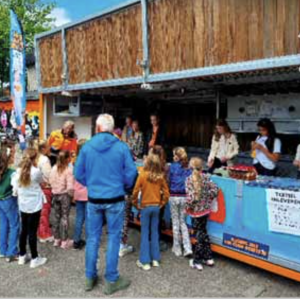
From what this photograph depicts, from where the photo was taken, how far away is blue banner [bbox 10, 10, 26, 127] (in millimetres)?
7938

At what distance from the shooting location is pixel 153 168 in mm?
4297

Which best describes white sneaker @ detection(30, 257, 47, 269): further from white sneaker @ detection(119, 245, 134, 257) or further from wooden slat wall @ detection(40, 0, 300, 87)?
wooden slat wall @ detection(40, 0, 300, 87)

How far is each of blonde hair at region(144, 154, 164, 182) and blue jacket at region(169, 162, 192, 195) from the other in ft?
1.09

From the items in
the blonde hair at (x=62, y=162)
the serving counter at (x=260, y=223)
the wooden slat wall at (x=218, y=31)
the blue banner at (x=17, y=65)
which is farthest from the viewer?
the blue banner at (x=17, y=65)

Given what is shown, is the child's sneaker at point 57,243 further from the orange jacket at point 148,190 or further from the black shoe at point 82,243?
the orange jacket at point 148,190

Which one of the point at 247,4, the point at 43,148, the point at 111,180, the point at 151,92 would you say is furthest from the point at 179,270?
the point at 151,92

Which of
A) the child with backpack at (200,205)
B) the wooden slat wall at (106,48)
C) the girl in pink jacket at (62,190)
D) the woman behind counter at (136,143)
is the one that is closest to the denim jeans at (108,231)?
the child with backpack at (200,205)

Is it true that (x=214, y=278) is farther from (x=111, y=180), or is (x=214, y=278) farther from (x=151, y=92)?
(x=151, y=92)

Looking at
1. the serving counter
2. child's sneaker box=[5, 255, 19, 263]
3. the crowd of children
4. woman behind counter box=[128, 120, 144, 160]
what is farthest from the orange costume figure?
the serving counter

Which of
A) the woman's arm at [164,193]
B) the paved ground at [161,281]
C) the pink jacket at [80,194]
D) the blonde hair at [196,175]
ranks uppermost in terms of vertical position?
the blonde hair at [196,175]

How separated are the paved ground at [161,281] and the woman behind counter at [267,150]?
4.81 feet

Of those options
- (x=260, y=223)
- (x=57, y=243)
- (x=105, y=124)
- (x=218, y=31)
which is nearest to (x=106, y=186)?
(x=105, y=124)

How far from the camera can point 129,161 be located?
149 inches

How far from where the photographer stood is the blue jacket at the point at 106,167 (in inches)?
145
